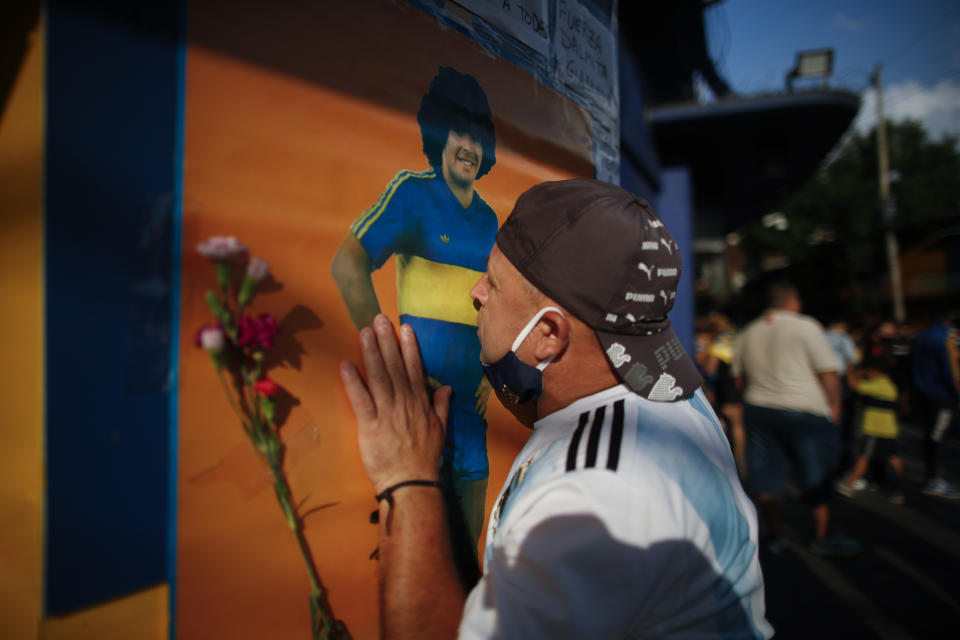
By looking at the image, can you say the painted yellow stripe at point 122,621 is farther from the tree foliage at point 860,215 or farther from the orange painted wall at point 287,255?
the tree foliage at point 860,215

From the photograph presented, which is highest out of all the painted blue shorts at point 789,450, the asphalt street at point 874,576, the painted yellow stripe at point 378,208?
the painted yellow stripe at point 378,208

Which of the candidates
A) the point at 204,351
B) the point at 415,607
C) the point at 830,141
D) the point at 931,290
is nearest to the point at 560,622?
the point at 415,607

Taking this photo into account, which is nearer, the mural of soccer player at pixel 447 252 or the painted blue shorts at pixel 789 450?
the mural of soccer player at pixel 447 252

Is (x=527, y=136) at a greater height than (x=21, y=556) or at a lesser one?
greater

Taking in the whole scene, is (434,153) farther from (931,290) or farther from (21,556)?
(931,290)

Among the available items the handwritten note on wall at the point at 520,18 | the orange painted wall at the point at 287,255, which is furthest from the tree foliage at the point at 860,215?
the orange painted wall at the point at 287,255

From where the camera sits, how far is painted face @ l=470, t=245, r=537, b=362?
46.6 inches

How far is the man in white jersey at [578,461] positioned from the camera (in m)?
0.80

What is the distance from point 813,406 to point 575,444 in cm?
357

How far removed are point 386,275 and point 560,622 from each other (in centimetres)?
79

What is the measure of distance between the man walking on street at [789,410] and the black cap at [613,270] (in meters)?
3.21

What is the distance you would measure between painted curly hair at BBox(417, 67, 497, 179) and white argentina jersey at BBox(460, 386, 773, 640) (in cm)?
78

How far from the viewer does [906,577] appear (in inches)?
145

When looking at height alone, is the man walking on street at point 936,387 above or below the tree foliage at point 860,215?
below
